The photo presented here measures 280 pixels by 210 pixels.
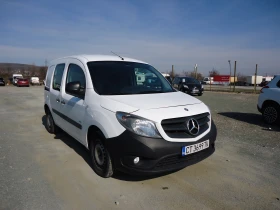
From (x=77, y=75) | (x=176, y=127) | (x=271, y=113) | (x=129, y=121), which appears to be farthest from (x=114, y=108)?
(x=271, y=113)

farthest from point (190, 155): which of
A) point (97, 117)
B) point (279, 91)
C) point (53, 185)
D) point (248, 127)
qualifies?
point (279, 91)

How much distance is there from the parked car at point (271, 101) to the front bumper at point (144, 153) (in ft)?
17.2

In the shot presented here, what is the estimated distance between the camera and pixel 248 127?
22.2ft

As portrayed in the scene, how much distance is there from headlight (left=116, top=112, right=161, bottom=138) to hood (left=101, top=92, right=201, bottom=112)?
14 centimetres

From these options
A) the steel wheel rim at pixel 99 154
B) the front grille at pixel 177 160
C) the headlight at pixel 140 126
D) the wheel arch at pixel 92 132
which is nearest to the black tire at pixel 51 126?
the wheel arch at pixel 92 132

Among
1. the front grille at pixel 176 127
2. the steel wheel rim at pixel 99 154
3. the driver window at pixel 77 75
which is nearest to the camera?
the front grille at pixel 176 127

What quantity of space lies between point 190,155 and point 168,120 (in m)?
0.63

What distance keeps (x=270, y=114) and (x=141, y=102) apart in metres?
5.66

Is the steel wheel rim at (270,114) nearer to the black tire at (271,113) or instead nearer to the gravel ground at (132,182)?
the black tire at (271,113)

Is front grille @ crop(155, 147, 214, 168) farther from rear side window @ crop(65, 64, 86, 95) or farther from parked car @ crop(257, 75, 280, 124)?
parked car @ crop(257, 75, 280, 124)

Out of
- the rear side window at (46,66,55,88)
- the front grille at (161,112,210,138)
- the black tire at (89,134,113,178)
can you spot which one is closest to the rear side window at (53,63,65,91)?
the rear side window at (46,66,55,88)

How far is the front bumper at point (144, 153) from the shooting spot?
2.84 meters

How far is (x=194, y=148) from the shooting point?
314 cm

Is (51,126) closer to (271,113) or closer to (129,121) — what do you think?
(129,121)
